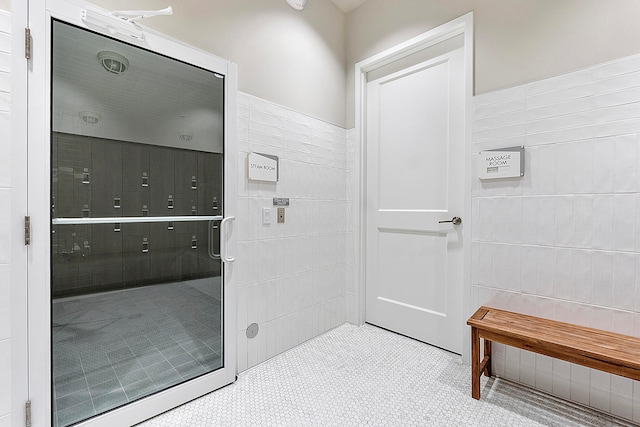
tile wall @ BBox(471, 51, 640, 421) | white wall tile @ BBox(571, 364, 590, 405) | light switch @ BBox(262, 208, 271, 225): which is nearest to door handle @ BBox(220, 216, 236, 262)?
light switch @ BBox(262, 208, 271, 225)

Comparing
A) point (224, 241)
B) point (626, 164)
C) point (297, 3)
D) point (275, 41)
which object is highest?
point (297, 3)

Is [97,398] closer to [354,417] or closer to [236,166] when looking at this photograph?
[354,417]

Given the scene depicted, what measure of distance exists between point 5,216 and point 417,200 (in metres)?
2.41

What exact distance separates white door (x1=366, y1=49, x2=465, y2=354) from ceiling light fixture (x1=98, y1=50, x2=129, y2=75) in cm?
189

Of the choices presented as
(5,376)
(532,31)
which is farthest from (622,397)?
(5,376)

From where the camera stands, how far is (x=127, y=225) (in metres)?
1.52

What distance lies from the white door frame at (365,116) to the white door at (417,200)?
6 cm

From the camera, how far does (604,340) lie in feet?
4.87

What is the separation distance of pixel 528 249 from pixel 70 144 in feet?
8.21

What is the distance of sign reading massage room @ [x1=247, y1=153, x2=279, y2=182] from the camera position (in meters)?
2.00

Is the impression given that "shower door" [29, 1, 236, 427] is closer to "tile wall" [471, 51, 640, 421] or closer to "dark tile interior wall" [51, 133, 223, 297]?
"dark tile interior wall" [51, 133, 223, 297]

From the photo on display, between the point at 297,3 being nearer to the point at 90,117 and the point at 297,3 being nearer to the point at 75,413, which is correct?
the point at 90,117

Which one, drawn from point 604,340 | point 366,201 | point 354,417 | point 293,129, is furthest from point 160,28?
point 604,340

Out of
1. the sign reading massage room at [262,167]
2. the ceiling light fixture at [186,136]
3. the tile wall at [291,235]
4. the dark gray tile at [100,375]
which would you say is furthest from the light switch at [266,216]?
the dark gray tile at [100,375]
